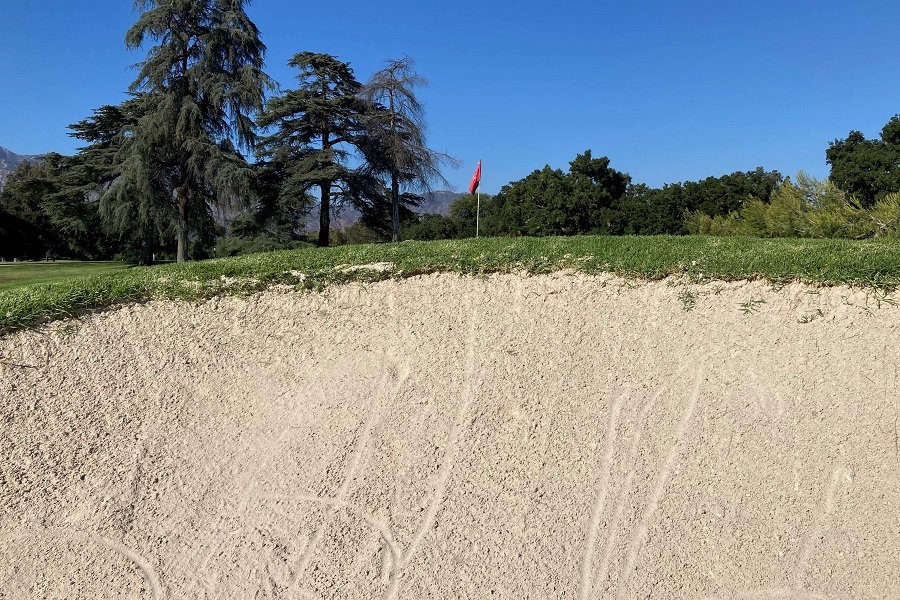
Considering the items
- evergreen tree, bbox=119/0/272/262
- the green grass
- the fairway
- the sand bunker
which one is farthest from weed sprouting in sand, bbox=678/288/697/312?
evergreen tree, bbox=119/0/272/262

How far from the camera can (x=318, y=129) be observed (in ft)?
104

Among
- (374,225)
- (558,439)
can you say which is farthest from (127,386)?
(374,225)

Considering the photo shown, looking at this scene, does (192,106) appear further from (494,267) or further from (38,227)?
(38,227)

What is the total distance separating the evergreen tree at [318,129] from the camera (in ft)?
98.3

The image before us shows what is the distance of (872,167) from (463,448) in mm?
38841

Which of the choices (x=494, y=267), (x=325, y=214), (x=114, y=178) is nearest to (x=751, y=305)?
(x=494, y=267)

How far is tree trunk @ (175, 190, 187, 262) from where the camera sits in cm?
2439

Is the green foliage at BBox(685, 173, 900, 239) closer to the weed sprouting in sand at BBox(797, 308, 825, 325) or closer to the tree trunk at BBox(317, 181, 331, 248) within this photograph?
the weed sprouting in sand at BBox(797, 308, 825, 325)

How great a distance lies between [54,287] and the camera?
6.48 meters

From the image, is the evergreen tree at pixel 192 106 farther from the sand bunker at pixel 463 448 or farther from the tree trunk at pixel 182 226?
the sand bunker at pixel 463 448

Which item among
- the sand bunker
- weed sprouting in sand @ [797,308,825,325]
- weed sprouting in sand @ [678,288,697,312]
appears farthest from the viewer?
weed sprouting in sand @ [678,288,697,312]

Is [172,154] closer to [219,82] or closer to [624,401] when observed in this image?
[219,82]

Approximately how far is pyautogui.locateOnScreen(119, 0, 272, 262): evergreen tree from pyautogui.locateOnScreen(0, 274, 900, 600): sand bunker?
66.0ft

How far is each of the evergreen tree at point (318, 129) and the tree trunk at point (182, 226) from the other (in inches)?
228
